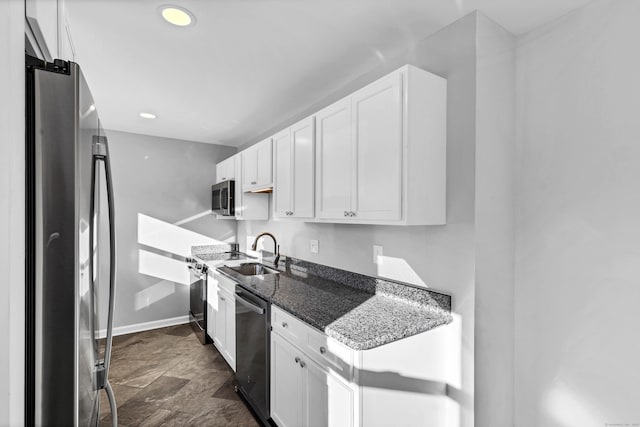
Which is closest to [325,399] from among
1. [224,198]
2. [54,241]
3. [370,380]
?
[370,380]

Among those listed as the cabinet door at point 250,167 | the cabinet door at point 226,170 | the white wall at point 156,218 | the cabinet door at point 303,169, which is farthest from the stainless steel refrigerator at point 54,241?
the white wall at point 156,218

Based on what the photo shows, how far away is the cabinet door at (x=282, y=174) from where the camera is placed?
8.44 ft

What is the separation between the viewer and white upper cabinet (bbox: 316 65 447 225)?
5.30ft

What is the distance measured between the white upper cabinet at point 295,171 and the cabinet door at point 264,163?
127 mm

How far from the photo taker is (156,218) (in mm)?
4211

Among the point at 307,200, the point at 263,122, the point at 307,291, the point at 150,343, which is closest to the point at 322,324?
the point at 307,291

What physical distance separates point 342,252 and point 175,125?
256 centimetres

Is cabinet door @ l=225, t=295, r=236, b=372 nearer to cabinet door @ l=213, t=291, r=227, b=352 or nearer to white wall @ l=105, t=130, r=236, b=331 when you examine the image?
cabinet door @ l=213, t=291, r=227, b=352

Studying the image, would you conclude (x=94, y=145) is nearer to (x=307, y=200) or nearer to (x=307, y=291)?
(x=307, y=200)

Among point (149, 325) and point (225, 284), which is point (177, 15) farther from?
point (149, 325)

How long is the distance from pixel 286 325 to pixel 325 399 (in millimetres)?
470

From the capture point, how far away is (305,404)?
1.75 meters

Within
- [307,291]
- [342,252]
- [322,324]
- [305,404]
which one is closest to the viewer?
[322,324]

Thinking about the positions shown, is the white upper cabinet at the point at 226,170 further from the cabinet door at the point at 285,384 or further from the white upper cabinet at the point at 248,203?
the cabinet door at the point at 285,384
